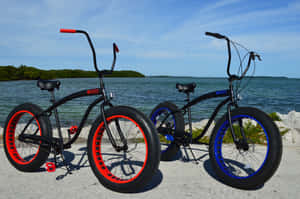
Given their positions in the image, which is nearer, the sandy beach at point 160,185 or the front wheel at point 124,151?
the front wheel at point 124,151

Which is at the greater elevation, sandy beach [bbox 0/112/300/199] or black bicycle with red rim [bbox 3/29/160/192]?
black bicycle with red rim [bbox 3/29/160/192]

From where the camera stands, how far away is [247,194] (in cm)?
268

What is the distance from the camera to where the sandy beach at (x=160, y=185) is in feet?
8.70

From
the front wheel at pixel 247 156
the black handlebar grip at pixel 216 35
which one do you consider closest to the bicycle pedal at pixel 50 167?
the front wheel at pixel 247 156

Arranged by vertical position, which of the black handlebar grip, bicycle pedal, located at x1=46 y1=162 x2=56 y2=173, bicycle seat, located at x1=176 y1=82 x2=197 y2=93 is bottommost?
bicycle pedal, located at x1=46 y1=162 x2=56 y2=173

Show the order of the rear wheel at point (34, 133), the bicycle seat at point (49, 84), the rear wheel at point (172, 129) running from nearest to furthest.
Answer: the rear wheel at point (34, 133) → the bicycle seat at point (49, 84) → the rear wheel at point (172, 129)

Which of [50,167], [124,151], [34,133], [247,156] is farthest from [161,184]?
[34,133]

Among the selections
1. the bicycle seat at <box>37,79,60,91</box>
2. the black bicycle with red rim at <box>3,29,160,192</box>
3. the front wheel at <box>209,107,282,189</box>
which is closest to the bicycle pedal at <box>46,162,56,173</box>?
the black bicycle with red rim at <box>3,29,160,192</box>

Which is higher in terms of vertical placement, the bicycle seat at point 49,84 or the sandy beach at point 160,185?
the bicycle seat at point 49,84

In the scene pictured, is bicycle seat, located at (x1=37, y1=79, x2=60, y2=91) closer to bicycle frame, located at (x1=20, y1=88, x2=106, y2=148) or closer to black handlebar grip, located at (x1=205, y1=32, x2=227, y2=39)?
bicycle frame, located at (x1=20, y1=88, x2=106, y2=148)

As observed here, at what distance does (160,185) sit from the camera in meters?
2.93

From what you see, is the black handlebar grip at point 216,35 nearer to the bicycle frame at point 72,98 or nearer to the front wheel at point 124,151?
the front wheel at point 124,151

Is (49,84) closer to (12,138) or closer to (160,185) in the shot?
(12,138)

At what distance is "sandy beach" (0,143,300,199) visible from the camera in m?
2.65
